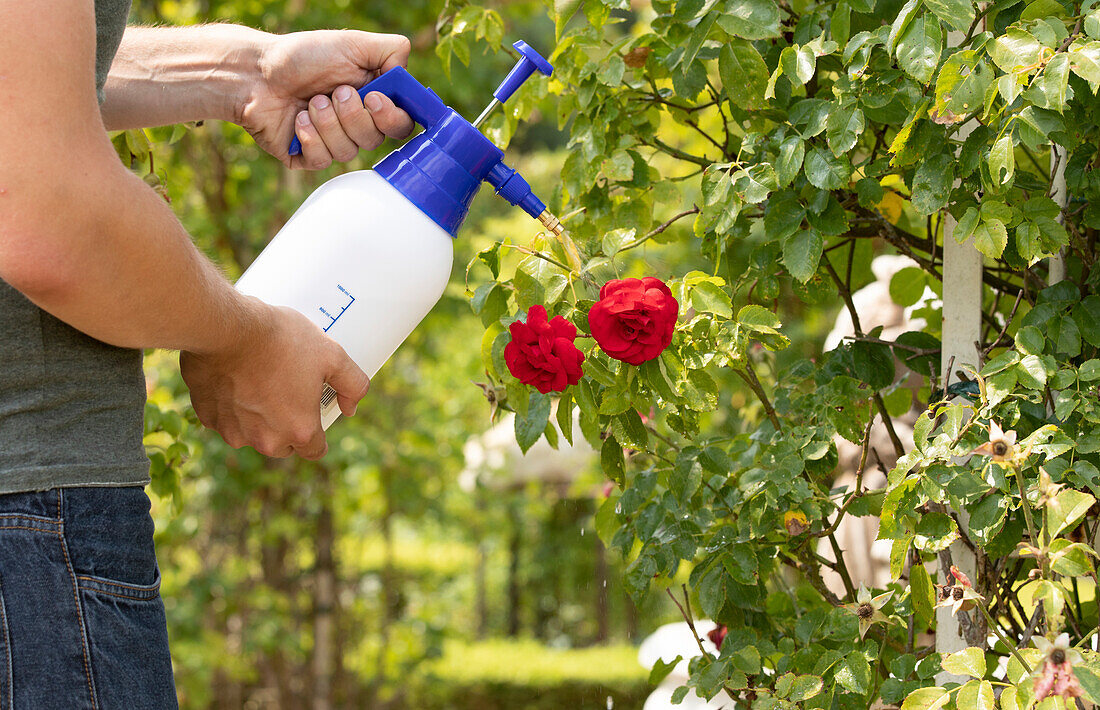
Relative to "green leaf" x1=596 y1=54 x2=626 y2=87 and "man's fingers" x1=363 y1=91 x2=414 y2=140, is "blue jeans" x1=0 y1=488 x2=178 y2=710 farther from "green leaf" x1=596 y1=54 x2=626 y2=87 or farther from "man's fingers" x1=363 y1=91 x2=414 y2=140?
"green leaf" x1=596 y1=54 x2=626 y2=87

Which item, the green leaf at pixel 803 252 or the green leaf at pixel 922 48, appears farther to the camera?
the green leaf at pixel 803 252

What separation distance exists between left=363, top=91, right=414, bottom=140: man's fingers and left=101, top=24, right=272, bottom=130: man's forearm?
0.18 metres

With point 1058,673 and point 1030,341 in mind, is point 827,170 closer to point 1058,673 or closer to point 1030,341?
point 1030,341

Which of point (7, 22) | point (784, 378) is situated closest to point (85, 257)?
point (7, 22)

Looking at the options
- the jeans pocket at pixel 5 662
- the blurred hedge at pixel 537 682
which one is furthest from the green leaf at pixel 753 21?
the blurred hedge at pixel 537 682

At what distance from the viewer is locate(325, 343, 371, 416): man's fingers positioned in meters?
0.94

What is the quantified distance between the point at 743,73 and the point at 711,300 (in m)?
0.30

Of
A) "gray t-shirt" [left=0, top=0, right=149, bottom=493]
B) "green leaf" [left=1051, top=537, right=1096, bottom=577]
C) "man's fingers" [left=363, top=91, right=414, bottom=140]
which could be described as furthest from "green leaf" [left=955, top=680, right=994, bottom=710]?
"man's fingers" [left=363, top=91, right=414, bottom=140]

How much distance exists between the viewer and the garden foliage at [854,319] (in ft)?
2.99

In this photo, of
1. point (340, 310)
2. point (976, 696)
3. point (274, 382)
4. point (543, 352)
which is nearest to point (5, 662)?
point (274, 382)

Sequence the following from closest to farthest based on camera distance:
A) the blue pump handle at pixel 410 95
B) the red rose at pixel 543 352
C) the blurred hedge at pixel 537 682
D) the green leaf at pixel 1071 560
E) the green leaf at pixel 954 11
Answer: the green leaf at pixel 1071 560 → the green leaf at pixel 954 11 → the red rose at pixel 543 352 → the blue pump handle at pixel 410 95 → the blurred hedge at pixel 537 682

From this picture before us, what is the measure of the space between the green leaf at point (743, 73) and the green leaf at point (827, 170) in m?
0.12

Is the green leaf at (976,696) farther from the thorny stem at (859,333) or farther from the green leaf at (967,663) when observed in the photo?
the thorny stem at (859,333)

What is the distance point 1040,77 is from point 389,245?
0.63m
